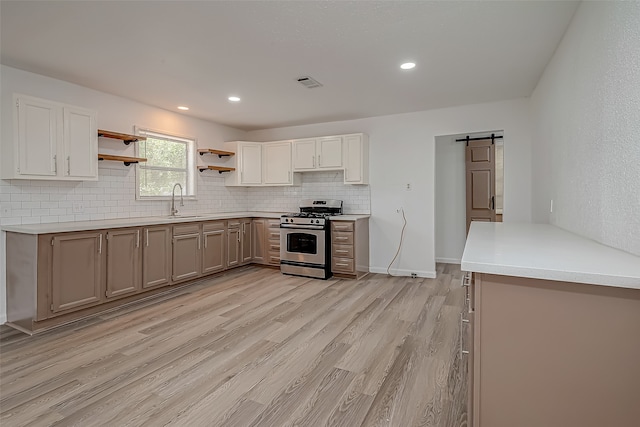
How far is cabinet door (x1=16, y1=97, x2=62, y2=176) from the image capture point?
3074 mm

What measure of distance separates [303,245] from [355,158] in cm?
157

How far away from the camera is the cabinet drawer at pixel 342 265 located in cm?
485

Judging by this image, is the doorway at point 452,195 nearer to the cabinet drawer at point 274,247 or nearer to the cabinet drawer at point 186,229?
the cabinet drawer at point 274,247

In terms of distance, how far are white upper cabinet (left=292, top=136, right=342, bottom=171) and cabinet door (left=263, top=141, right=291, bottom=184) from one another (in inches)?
5.9

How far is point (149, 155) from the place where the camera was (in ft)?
15.1

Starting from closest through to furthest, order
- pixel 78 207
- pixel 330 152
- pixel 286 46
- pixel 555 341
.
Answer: pixel 555 341
pixel 286 46
pixel 78 207
pixel 330 152

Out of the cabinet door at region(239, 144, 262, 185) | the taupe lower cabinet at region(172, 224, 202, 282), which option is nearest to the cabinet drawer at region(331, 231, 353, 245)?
the cabinet door at region(239, 144, 262, 185)

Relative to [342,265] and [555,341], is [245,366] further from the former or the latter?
[342,265]

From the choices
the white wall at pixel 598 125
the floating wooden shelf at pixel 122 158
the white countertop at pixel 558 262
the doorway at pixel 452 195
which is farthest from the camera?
the doorway at pixel 452 195

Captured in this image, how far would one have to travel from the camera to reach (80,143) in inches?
137

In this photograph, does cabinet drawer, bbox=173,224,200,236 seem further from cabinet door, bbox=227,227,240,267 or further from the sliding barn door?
the sliding barn door

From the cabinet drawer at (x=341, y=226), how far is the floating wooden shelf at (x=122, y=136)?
283cm

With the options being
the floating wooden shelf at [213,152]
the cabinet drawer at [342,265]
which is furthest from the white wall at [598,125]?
the floating wooden shelf at [213,152]

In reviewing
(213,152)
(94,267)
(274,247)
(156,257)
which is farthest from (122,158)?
(274,247)
